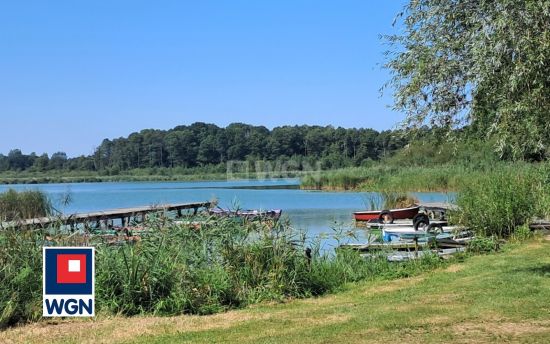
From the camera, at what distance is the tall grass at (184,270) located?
9141mm

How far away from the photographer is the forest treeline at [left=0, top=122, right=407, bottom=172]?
12762 centimetres

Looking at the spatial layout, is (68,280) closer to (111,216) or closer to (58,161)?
(111,216)

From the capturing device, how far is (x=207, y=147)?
139 m

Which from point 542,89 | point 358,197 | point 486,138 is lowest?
point 358,197

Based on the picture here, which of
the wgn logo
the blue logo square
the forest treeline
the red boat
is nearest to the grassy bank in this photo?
the wgn logo

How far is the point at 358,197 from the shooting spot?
174ft

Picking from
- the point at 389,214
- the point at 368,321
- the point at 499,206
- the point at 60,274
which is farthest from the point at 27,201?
the point at 60,274

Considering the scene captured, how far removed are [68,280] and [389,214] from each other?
82.5ft

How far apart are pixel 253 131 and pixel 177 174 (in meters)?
23.5

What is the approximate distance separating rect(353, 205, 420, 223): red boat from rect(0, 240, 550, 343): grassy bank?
62.9ft

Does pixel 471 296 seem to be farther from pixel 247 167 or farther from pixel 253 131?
pixel 253 131

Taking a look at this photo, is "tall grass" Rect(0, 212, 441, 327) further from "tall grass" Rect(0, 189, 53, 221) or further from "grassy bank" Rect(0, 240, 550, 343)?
"tall grass" Rect(0, 189, 53, 221)

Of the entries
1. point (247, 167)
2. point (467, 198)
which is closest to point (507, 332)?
point (467, 198)

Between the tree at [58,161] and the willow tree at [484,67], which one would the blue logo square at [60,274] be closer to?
the willow tree at [484,67]
